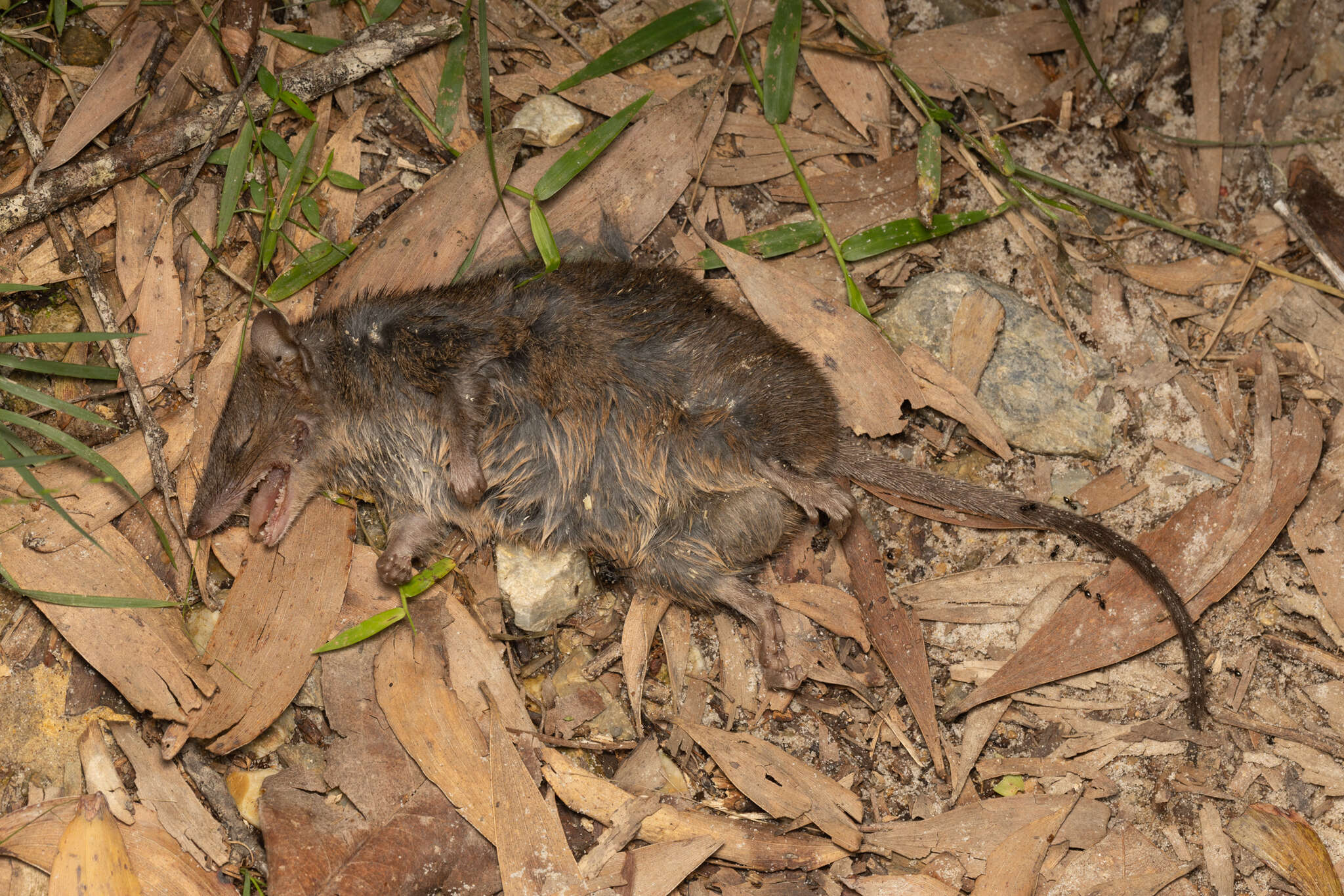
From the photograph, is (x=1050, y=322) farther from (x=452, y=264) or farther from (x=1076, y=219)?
(x=452, y=264)

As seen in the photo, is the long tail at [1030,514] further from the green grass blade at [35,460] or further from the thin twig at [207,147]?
the green grass blade at [35,460]

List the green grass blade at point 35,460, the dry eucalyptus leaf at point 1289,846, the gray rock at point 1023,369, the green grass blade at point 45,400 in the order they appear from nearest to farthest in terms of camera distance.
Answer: the green grass blade at point 35,460, the green grass blade at point 45,400, the dry eucalyptus leaf at point 1289,846, the gray rock at point 1023,369

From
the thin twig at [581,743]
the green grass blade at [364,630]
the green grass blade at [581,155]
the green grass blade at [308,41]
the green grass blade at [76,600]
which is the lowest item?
the thin twig at [581,743]

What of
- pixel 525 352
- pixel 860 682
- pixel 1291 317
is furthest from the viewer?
pixel 1291 317

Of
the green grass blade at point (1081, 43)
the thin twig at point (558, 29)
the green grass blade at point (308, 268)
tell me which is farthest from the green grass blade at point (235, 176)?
the green grass blade at point (1081, 43)

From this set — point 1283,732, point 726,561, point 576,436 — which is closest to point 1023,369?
point 726,561

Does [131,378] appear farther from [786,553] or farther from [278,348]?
[786,553]

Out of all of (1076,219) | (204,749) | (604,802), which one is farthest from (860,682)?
(204,749)
